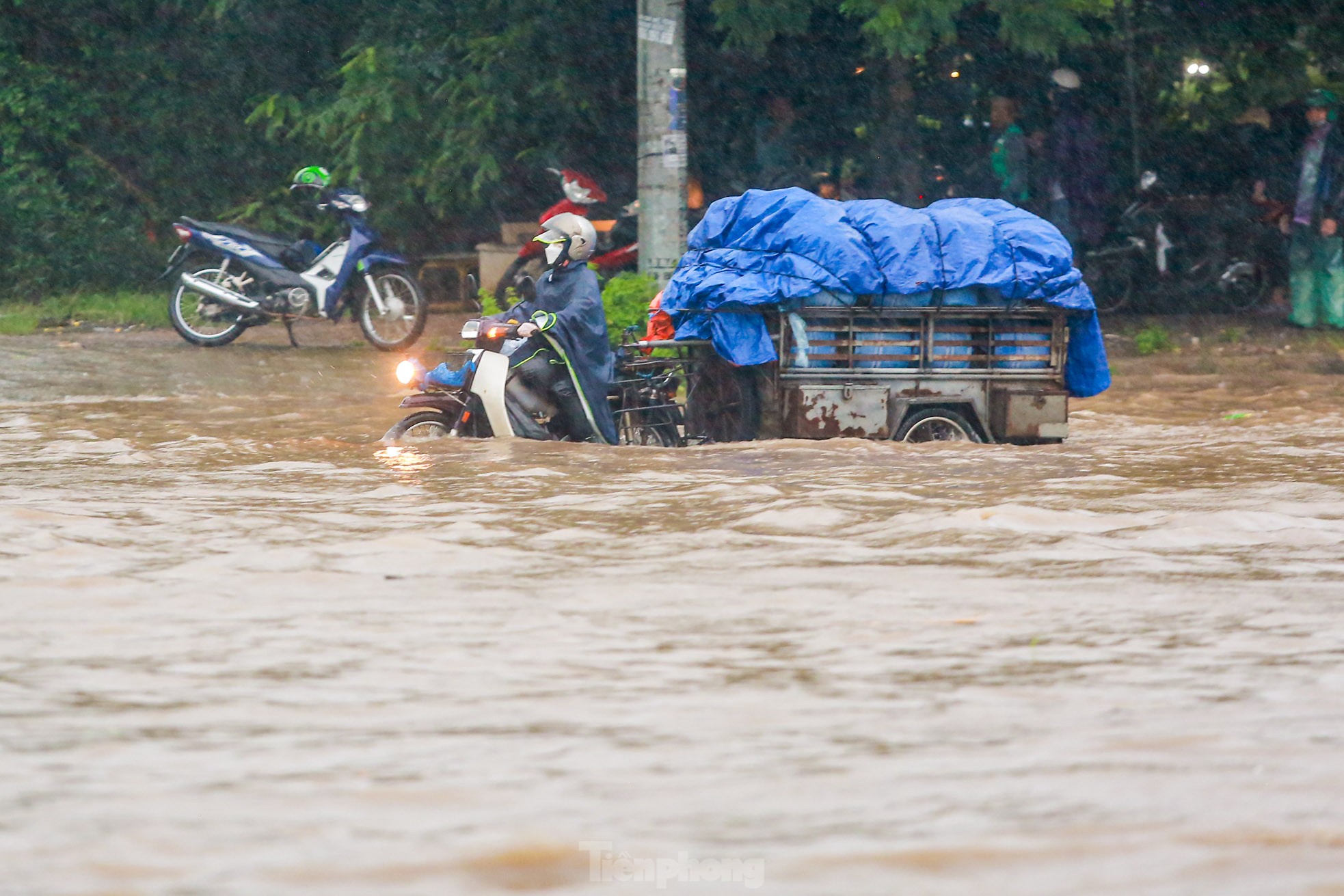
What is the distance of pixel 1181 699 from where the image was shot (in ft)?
14.8

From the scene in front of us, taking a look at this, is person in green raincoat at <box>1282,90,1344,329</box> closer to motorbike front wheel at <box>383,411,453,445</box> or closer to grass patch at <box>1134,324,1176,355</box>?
grass patch at <box>1134,324,1176,355</box>

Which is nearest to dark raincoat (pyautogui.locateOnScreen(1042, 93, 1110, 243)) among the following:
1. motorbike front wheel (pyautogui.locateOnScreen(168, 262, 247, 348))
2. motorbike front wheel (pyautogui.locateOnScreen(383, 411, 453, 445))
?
motorbike front wheel (pyautogui.locateOnScreen(168, 262, 247, 348))

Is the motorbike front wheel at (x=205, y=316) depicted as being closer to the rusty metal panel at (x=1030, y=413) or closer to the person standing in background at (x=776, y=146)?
the person standing in background at (x=776, y=146)

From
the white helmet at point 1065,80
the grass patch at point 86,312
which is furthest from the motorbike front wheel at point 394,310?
the white helmet at point 1065,80

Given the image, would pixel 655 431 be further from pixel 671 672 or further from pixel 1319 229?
pixel 1319 229

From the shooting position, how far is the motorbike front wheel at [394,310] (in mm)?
14398

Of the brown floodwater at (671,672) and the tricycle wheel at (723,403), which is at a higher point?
the tricycle wheel at (723,403)

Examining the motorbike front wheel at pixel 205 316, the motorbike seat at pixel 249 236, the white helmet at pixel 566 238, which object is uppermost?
the motorbike seat at pixel 249 236

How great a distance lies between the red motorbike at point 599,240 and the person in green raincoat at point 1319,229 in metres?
5.56

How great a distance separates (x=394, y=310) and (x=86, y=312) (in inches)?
193

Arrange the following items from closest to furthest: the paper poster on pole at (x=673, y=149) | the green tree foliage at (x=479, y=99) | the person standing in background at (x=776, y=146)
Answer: the paper poster on pole at (x=673, y=149)
the green tree foliage at (x=479, y=99)
the person standing in background at (x=776, y=146)

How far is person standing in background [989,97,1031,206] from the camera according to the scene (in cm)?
1678

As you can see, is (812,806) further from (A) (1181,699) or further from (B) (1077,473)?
(B) (1077,473)

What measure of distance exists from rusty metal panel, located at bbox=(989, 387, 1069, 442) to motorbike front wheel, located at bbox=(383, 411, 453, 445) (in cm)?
277
